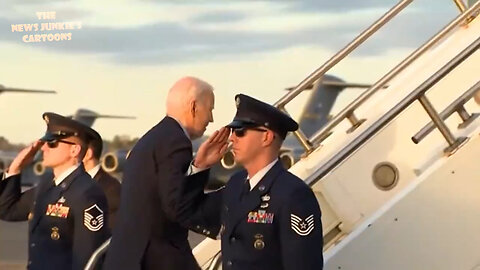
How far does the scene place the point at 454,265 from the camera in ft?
11.9

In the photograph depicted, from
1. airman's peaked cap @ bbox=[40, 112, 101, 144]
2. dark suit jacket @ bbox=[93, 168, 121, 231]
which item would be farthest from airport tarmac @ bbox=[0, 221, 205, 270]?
airman's peaked cap @ bbox=[40, 112, 101, 144]

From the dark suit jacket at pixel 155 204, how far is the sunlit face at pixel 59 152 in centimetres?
81

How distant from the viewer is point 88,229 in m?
3.79

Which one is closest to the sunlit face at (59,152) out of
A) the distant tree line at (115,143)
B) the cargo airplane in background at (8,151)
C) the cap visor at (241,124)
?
the cap visor at (241,124)

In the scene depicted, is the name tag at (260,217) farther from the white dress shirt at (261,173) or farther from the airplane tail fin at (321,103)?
the airplane tail fin at (321,103)

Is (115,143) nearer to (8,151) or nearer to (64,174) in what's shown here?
(8,151)

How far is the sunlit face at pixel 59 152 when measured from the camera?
397 centimetres

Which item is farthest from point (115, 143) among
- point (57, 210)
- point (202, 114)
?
point (202, 114)

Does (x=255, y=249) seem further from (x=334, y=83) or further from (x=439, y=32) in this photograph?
(x=334, y=83)

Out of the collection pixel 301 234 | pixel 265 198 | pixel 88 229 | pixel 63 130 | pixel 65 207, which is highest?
pixel 63 130

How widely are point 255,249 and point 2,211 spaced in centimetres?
164

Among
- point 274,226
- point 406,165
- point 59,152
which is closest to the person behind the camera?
point 274,226

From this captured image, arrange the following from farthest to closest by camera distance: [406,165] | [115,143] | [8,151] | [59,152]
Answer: [8,151] → [115,143] → [406,165] → [59,152]

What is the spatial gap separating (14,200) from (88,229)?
2.21 ft
